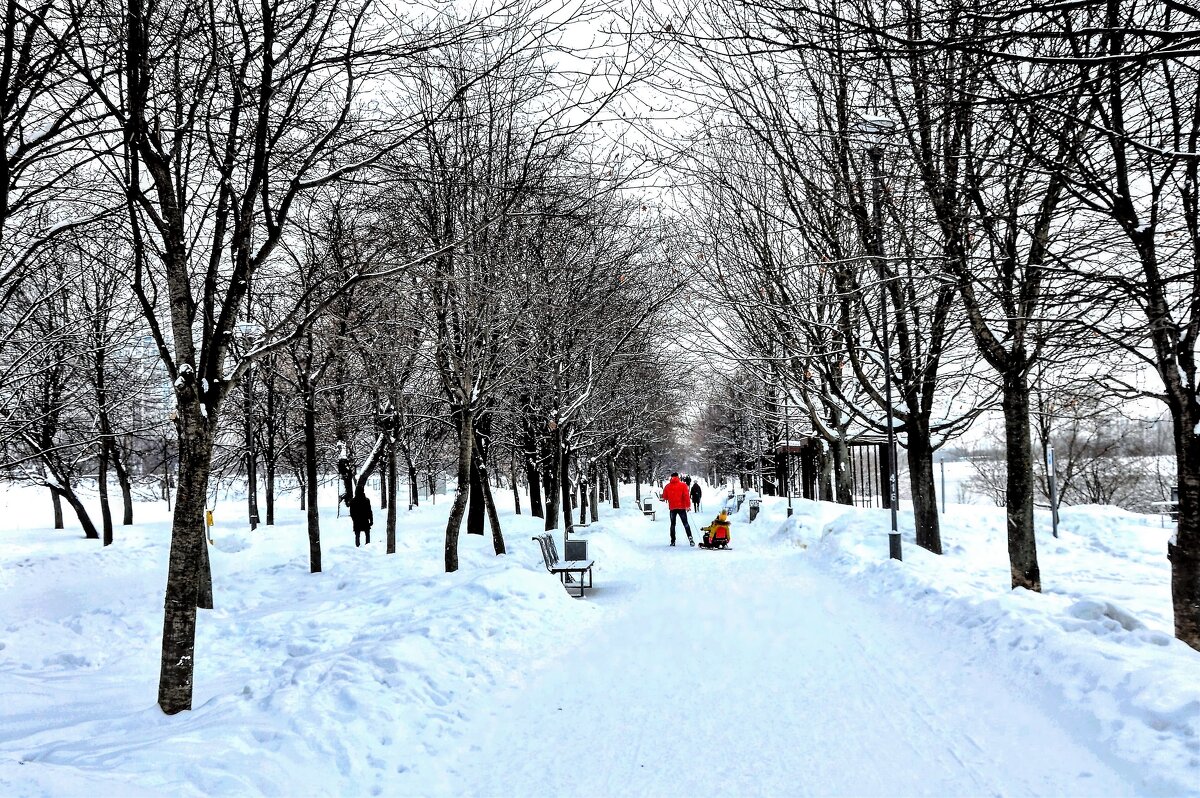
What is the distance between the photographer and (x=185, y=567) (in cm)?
603

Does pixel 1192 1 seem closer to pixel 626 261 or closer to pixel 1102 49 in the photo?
pixel 1102 49

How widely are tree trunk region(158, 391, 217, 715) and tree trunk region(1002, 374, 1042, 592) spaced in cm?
1027

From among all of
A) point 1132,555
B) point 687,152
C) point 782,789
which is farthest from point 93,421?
point 1132,555

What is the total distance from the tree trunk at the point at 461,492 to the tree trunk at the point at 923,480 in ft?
30.3

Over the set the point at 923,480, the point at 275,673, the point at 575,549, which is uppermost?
the point at 923,480

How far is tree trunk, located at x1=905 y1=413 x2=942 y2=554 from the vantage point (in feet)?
50.8

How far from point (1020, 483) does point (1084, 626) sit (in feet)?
14.8

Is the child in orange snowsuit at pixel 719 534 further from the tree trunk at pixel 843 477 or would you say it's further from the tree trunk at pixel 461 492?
the tree trunk at pixel 843 477

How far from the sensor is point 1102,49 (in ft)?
21.6

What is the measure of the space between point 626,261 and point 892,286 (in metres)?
9.95

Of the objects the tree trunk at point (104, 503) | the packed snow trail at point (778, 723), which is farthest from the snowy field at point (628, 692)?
the tree trunk at point (104, 503)

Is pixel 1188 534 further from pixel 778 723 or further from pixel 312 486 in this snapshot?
pixel 312 486

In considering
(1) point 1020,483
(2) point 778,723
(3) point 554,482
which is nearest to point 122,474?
(3) point 554,482

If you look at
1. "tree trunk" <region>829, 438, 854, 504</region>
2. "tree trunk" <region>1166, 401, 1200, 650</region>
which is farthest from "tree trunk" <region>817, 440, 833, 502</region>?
"tree trunk" <region>1166, 401, 1200, 650</region>
